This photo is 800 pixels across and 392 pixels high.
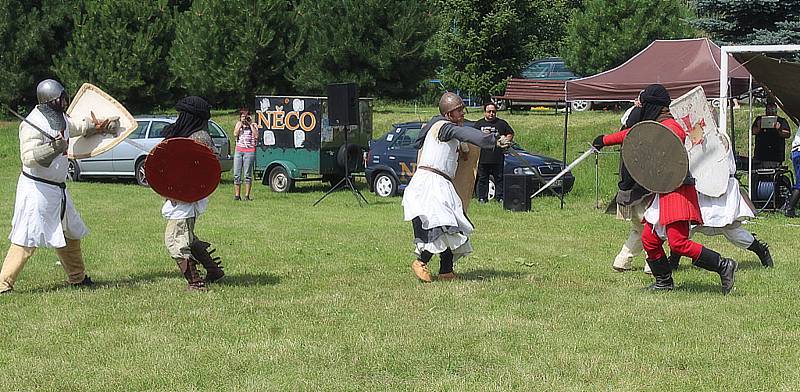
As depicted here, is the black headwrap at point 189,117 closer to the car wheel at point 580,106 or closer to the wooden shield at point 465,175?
the wooden shield at point 465,175

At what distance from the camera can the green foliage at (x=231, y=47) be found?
2925 centimetres

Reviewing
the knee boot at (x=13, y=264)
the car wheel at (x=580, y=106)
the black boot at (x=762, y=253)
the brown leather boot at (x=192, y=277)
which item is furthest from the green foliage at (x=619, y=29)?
the knee boot at (x=13, y=264)

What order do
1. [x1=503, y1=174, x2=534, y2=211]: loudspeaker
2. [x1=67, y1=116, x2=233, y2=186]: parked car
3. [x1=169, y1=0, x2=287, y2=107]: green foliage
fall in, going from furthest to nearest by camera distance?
[x1=169, y1=0, x2=287, y2=107]: green foliage, [x1=67, y1=116, x2=233, y2=186]: parked car, [x1=503, y1=174, x2=534, y2=211]: loudspeaker

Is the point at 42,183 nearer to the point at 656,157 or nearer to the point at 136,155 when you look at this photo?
the point at 656,157

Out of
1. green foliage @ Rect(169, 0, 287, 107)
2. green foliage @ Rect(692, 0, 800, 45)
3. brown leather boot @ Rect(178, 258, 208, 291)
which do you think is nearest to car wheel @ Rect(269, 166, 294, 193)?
green foliage @ Rect(692, 0, 800, 45)

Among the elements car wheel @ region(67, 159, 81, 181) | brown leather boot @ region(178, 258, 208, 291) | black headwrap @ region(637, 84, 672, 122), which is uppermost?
black headwrap @ region(637, 84, 672, 122)

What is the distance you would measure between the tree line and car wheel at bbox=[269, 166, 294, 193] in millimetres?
8688

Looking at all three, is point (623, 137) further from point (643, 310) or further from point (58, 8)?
point (58, 8)

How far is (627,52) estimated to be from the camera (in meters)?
27.8

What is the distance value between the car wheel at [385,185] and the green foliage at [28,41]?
58.8 feet

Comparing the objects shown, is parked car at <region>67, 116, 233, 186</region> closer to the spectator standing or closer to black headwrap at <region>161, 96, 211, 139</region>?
the spectator standing

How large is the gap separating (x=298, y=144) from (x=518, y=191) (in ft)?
18.5

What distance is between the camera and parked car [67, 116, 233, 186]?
21.5 m

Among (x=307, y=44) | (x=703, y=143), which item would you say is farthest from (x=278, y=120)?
(x=703, y=143)
